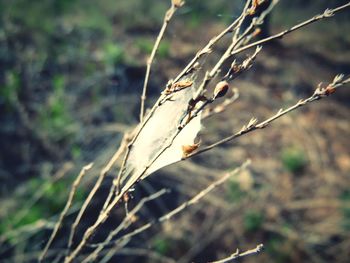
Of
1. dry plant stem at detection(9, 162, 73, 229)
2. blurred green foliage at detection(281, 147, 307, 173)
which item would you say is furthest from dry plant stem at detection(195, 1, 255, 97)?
blurred green foliage at detection(281, 147, 307, 173)

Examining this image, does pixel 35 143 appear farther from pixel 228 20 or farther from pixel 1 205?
pixel 228 20

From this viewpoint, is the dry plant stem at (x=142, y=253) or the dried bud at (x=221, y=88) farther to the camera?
the dry plant stem at (x=142, y=253)

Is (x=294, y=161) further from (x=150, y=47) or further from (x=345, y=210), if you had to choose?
(x=150, y=47)

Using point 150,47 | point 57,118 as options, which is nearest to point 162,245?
point 57,118

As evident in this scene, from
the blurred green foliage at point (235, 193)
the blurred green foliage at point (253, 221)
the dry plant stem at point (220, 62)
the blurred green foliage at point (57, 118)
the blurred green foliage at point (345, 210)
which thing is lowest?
the blurred green foliage at point (345, 210)

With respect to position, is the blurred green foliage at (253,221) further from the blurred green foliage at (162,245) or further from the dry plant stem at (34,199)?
the dry plant stem at (34,199)

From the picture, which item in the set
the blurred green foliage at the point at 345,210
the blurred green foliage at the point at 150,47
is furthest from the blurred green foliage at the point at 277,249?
the blurred green foliage at the point at 150,47
